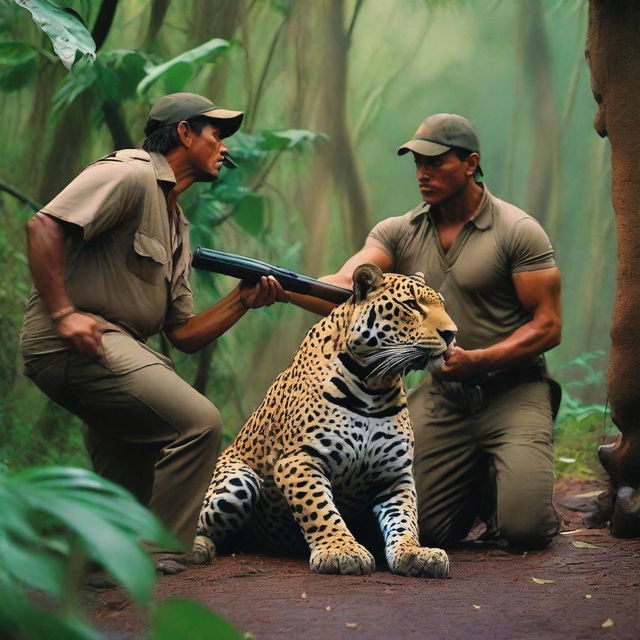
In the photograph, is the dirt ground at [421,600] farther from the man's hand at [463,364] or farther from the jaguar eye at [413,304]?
the jaguar eye at [413,304]

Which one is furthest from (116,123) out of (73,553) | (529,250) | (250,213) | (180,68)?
(73,553)

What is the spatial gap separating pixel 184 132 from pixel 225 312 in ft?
2.45

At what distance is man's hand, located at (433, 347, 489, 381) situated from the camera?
4.71 meters

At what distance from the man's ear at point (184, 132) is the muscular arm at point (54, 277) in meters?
0.75

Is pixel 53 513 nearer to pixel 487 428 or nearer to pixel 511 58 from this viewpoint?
pixel 487 428

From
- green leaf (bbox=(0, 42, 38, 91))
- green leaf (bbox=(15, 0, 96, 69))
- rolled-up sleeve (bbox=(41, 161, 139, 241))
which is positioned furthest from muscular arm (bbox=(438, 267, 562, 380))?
green leaf (bbox=(0, 42, 38, 91))

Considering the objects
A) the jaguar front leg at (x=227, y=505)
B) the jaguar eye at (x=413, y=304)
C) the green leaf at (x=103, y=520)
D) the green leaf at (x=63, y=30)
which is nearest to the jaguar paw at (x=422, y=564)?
the jaguar front leg at (x=227, y=505)

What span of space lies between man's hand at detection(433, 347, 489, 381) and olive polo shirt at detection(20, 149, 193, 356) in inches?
49.1

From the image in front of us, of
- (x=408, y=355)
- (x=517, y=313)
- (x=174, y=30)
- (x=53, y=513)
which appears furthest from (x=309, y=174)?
(x=53, y=513)

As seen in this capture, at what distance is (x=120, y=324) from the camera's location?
414cm

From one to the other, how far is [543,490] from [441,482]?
1.63 ft

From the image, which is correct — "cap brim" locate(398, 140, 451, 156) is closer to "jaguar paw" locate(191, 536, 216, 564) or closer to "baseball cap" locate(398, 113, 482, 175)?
"baseball cap" locate(398, 113, 482, 175)

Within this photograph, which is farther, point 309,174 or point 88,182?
point 309,174

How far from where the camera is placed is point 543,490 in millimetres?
4812
